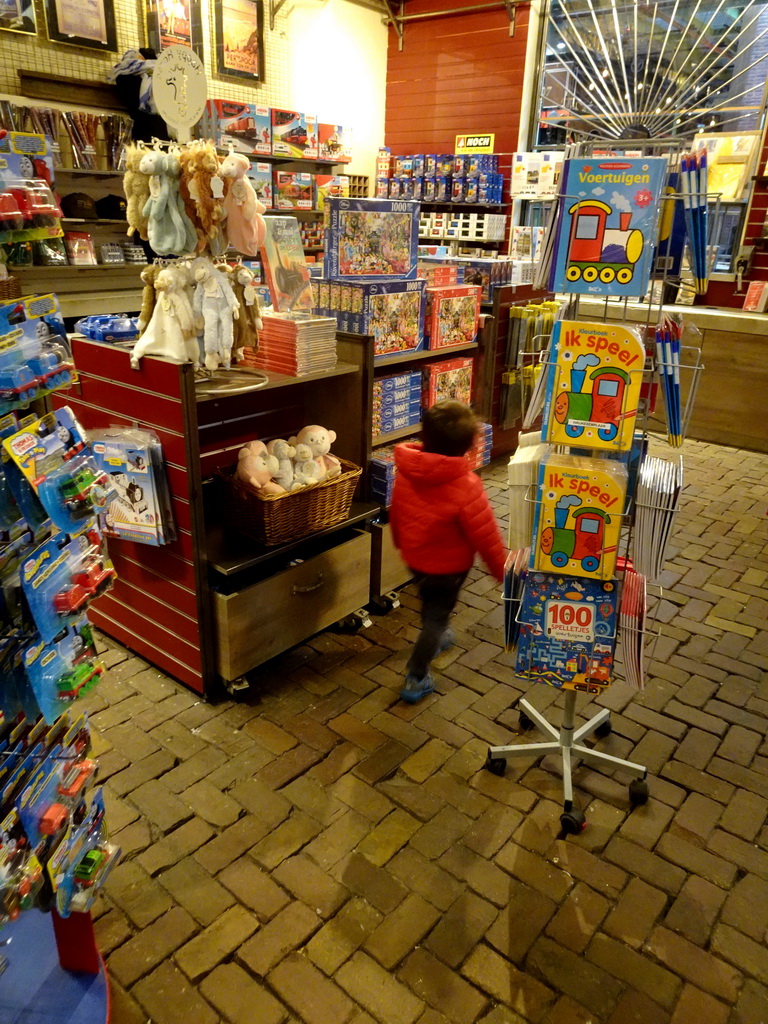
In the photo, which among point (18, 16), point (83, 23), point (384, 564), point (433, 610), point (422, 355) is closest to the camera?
point (433, 610)

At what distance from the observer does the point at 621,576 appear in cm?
213

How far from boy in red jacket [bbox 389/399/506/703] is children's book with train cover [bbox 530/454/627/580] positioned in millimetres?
426

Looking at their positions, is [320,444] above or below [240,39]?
below

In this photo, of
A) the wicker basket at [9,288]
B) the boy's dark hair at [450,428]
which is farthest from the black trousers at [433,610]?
the wicker basket at [9,288]

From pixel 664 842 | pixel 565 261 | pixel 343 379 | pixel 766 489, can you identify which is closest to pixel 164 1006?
pixel 664 842

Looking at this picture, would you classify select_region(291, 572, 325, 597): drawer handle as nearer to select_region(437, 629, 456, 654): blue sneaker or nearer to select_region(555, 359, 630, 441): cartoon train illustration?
select_region(437, 629, 456, 654): blue sneaker

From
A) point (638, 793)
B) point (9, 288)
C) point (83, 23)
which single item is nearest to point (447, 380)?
point (638, 793)

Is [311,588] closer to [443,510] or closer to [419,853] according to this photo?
[443,510]

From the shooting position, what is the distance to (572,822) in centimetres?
223

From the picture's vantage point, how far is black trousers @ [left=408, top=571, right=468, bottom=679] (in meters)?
2.66

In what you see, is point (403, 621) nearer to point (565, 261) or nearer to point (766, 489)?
point (565, 261)

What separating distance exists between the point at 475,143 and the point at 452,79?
0.82m

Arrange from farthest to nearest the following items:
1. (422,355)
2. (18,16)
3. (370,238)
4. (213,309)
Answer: (18,16) < (422,355) < (370,238) < (213,309)

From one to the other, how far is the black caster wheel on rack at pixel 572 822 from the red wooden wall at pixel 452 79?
24.7 feet
